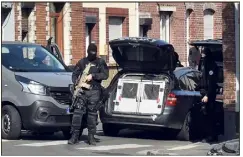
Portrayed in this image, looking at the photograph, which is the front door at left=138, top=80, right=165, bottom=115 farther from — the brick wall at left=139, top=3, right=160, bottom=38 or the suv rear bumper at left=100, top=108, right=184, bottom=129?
the brick wall at left=139, top=3, right=160, bottom=38

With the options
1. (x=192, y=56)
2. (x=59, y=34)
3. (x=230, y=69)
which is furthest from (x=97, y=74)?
(x=192, y=56)

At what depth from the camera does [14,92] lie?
1658 centimetres

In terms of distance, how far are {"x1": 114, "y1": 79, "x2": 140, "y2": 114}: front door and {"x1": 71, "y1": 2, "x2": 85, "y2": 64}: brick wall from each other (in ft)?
42.8

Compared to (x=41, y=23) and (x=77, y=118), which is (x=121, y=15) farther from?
(x=77, y=118)

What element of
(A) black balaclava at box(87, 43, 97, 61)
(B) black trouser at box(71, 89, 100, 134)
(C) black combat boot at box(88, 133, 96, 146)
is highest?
(A) black balaclava at box(87, 43, 97, 61)

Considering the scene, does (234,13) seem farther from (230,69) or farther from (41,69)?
(41,69)

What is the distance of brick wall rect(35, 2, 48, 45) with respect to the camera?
29031 mm

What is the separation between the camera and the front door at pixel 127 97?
57.3 feet

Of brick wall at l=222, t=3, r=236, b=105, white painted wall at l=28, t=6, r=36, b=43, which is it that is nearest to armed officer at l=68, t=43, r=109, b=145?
brick wall at l=222, t=3, r=236, b=105

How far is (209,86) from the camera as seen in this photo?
1703 centimetres

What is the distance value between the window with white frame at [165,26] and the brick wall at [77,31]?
5208 millimetres

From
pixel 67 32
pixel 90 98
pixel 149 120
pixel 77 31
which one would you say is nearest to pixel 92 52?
pixel 90 98

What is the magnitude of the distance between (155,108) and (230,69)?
164cm

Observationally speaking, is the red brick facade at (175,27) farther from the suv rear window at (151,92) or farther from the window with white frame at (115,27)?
the suv rear window at (151,92)
